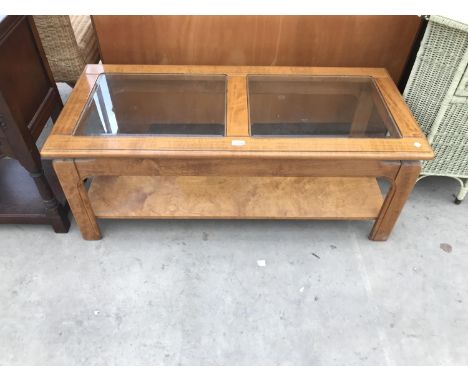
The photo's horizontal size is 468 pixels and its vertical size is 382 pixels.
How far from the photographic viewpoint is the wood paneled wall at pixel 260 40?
1.46 metres

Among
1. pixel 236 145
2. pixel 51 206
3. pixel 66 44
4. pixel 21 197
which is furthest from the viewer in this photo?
pixel 66 44

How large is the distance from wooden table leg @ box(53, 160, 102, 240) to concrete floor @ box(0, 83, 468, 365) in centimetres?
7

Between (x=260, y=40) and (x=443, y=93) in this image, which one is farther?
(x=260, y=40)

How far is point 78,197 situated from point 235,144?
22.1 inches

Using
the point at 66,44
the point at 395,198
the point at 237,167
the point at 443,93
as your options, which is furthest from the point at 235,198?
the point at 66,44

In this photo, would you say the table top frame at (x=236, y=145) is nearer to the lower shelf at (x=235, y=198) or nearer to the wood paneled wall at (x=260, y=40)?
the lower shelf at (x=235, y=198)

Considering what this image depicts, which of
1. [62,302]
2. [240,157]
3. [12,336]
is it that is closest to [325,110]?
[240,157]

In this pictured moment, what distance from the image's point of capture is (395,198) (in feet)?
4.08

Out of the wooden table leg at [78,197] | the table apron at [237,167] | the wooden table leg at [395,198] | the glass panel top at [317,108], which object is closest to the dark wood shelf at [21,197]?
the wooden table leg at [78,197]

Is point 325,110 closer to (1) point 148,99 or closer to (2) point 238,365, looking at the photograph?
(1) point 148,99

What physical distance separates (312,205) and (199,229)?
45 cm

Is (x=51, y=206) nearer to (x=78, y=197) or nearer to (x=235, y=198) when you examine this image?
(x=78, y=197)

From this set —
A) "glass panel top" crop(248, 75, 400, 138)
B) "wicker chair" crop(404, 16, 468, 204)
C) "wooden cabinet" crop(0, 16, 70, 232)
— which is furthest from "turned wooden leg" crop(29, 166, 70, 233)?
"wicker chair" crop(404, 16, 468, 204)

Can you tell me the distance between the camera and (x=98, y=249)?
4.51 ft
